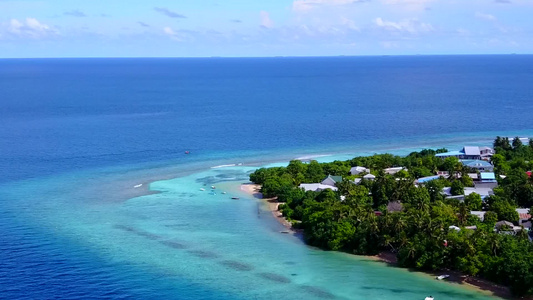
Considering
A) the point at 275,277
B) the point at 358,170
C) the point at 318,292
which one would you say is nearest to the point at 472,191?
the point at 358,170

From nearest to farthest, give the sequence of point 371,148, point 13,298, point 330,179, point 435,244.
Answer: point 13,298 → point 435,244 → point 330,179 → point 371,148

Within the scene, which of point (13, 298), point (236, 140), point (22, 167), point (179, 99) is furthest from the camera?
point (179, 99)

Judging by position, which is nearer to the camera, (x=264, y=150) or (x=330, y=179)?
(x=330, y=179)

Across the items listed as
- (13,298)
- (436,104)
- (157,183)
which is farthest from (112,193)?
(436,104)

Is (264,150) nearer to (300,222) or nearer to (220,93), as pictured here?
(300,222)

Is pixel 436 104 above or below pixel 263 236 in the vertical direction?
above

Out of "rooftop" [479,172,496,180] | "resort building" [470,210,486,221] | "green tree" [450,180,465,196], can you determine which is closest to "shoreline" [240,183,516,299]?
"resort building" [470,210,486,221]

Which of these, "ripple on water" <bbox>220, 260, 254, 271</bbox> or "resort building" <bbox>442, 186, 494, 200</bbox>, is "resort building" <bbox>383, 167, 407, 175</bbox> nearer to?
"resort building" <bbox>442, 186, 494, 200</bbox>
